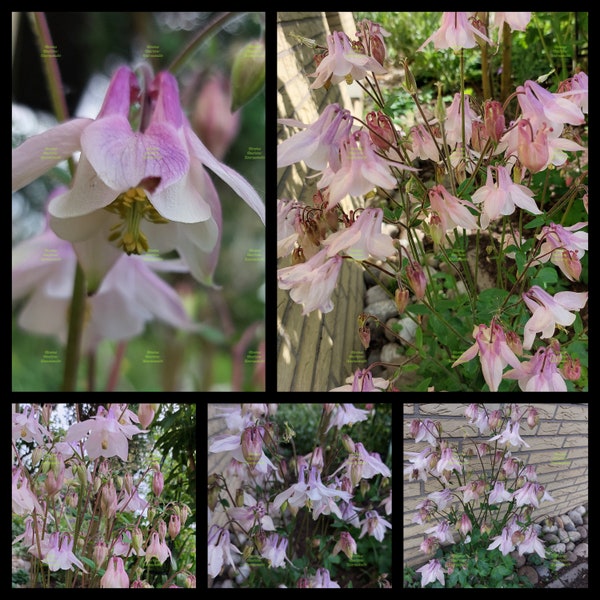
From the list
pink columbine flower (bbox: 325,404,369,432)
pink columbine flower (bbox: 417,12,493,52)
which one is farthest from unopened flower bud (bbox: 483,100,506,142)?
pink columbine flower (bbox: 325,404,369,432)

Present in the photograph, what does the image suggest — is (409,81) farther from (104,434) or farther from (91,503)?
(91,503)

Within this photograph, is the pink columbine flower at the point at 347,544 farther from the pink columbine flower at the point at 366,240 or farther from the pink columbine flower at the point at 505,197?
the pink columbine flower at the point at 505,197

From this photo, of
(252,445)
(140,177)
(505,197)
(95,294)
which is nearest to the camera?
(140,177)

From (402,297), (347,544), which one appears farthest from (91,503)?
(402,297)

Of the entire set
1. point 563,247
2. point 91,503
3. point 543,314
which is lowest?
point 91,503

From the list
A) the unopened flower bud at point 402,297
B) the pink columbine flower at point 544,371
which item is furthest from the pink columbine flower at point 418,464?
the unopened flower bud at point 402,297
